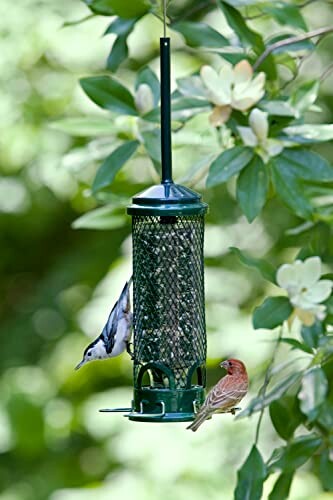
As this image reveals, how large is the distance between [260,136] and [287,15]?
0.37 m

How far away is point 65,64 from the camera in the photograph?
4.36m

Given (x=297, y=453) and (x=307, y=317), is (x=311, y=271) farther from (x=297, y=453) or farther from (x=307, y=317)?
(x=297, y=453)

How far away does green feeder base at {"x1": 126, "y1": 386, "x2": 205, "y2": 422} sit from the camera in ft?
7.64

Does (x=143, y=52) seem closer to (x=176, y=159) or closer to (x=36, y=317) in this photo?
(x=176, y=159)

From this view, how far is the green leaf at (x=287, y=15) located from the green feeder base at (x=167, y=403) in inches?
34.4

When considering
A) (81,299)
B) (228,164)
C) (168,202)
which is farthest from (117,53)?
(81,299)

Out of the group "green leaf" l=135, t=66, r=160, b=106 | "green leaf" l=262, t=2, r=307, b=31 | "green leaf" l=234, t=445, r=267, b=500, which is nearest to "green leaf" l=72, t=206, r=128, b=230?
"green leaf" l=135, t=66, r=160, b=106

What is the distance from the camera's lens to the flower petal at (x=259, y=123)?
7.63ft

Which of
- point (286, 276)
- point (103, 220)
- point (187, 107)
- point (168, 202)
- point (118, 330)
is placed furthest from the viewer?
point (103, 220)

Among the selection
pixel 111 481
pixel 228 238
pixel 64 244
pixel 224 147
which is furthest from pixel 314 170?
pixel 64 244

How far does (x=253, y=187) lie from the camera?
2.37 metres

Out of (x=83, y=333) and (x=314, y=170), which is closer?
(x=314, y=170)

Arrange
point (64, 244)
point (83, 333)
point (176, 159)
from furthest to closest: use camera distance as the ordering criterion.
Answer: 1. point (64, 244)
2. point (83, 333)
3. point (176, 159)

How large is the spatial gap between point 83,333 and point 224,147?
198cm
